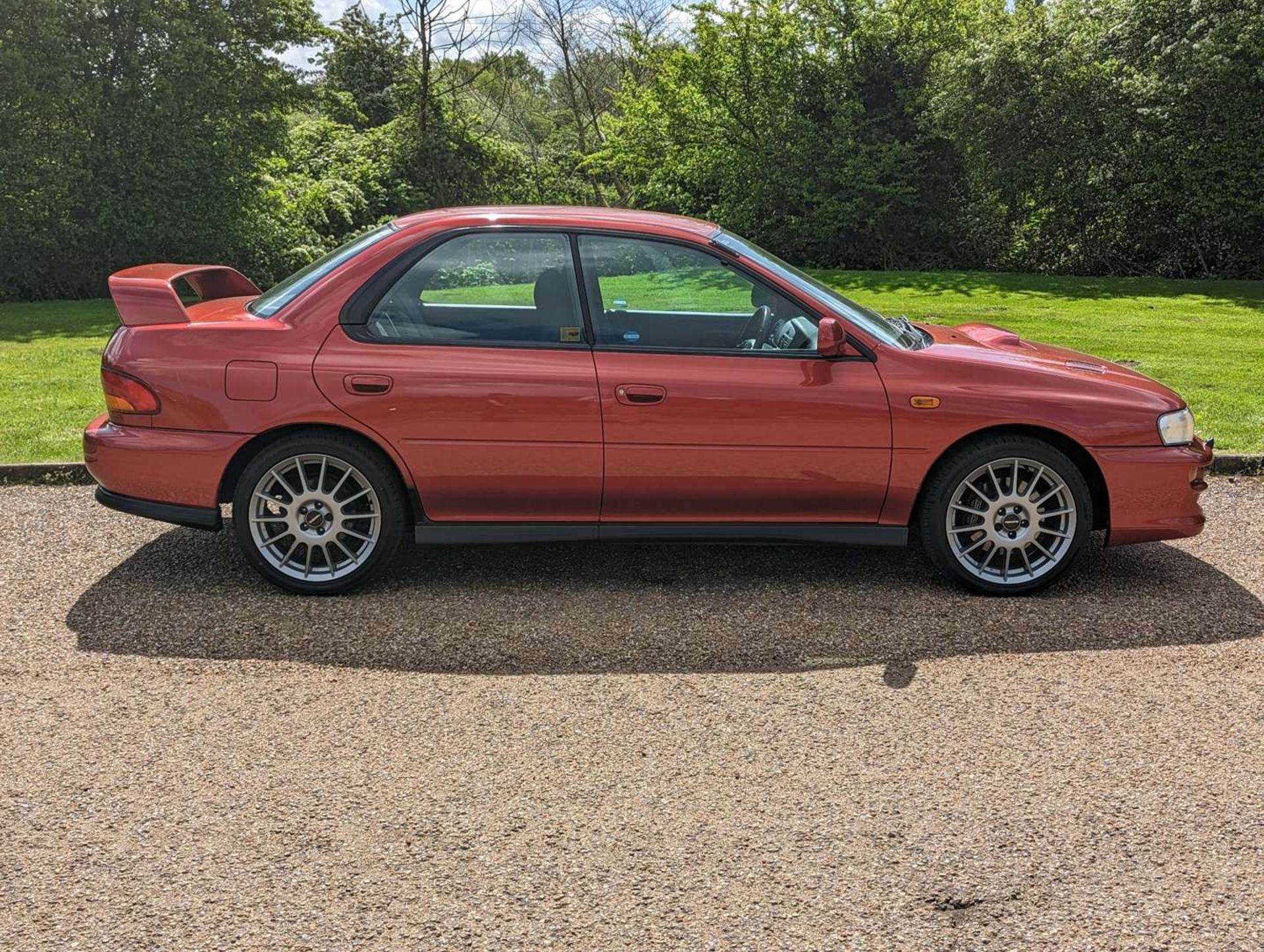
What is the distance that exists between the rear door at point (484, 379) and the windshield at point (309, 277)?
0.90ft

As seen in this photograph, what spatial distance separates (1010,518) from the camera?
536 centimetres

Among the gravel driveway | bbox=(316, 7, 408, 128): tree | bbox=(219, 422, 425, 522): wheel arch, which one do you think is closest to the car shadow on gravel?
the gravel driveway

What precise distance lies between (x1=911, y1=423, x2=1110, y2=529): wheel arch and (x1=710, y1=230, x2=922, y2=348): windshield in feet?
1.68

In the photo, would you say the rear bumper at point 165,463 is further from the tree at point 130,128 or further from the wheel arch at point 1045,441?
the tree at point 130,128

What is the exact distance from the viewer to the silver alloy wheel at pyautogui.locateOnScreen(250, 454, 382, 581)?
204 inches

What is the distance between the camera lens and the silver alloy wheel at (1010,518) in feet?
17.4

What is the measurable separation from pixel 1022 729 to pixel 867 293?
15.5 m

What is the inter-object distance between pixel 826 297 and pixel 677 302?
0.67 m

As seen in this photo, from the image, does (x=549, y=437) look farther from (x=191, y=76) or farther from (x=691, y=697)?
(x=191, y=76)

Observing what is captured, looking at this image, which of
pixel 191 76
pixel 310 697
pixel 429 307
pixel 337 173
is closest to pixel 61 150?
pixel 191 76

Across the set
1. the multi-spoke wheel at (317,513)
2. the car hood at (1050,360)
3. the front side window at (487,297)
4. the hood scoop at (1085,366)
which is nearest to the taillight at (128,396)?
the multi-spoke wheel at (317,513)

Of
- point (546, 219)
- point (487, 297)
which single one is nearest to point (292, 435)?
point (487, 297)

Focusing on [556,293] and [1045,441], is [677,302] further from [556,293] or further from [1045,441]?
[1045,441]

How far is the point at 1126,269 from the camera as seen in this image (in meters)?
21.4
